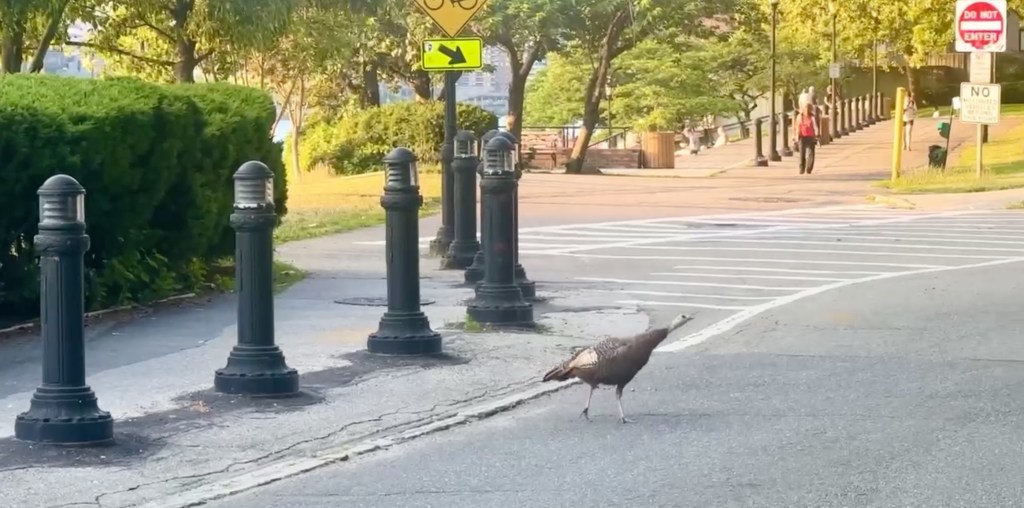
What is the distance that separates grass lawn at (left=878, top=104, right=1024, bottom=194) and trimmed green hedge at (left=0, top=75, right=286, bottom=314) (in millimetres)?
17409

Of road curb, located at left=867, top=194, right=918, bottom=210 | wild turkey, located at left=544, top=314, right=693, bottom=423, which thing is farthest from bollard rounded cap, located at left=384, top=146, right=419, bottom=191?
road curb, located at left=867, top=194, right=918, bottom=210

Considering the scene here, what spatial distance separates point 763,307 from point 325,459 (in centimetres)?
648

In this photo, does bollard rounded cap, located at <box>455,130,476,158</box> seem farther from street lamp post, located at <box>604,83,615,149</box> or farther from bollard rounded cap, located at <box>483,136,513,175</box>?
street lamp post, located at <box>604,83,615,149</box>

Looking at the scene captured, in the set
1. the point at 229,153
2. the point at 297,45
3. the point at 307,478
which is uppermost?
the point at 297,45

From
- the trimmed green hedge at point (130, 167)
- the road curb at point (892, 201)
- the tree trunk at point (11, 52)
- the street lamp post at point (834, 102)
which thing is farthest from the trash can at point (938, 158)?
the trimmed green hedge at point (130, 167)

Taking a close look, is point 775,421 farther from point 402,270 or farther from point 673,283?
point 673,283

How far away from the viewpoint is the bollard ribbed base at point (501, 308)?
39.1 ft

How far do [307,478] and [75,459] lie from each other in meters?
1.08

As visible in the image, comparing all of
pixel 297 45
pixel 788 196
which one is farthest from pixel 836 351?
pixel 297 45

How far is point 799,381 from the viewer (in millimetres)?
9656

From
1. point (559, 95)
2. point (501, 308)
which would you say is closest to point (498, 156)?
point (501, 308)

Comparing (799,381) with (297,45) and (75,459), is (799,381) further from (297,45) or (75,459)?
(297,45)

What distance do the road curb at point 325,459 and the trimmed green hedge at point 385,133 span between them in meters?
25.0

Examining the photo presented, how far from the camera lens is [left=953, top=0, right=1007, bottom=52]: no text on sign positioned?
27.8 metres
